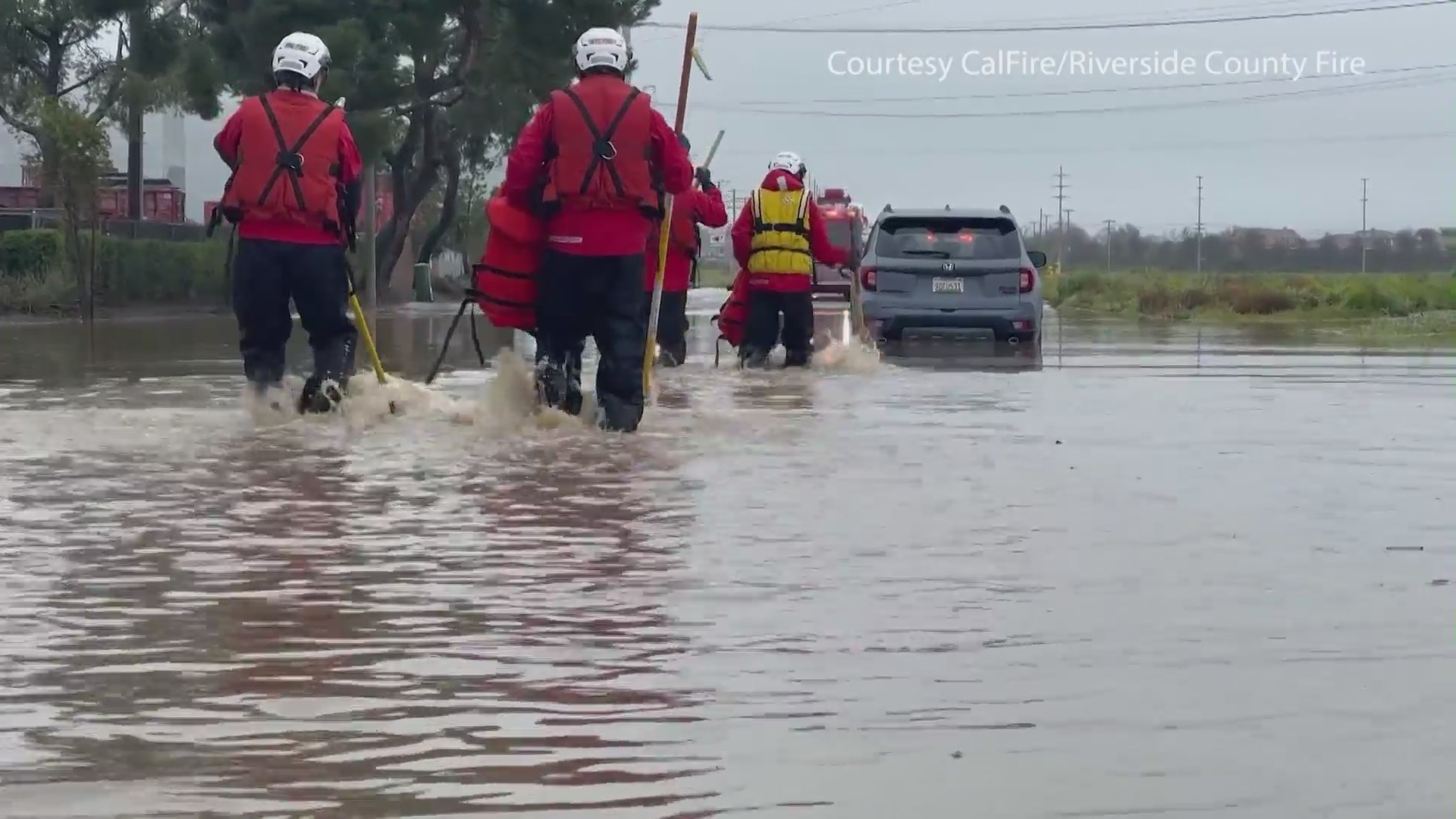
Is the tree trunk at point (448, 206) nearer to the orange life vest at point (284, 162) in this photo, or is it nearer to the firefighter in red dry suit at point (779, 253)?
the firefighter in red dry suit at point (779, 253)

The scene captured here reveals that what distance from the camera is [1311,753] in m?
4.73

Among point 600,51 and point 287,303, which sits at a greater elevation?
point 600,51

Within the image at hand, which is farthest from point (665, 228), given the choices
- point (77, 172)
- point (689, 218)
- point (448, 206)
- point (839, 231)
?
point (448, 206)

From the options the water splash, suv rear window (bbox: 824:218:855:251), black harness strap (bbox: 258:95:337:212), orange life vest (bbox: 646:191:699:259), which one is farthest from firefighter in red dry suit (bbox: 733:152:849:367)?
suv rear window (bbox: 824:218:855:251)

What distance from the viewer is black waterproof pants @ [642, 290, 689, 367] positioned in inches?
663

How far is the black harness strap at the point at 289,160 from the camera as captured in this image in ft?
37.6

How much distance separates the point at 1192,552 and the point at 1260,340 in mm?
18371

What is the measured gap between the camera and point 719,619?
6172mm

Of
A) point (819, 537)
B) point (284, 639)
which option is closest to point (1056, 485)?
point (819, 537)

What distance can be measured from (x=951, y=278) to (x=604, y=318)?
31.9 ft

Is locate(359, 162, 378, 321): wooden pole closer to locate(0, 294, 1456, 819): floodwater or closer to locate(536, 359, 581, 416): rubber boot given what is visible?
locate(536, 359, 581, 416): rubber boot

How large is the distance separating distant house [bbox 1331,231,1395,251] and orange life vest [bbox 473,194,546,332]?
63864 millimetres

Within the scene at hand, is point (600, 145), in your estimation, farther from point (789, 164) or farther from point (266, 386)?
point (789, 164)

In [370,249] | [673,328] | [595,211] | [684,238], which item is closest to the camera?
[595,211]
